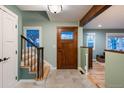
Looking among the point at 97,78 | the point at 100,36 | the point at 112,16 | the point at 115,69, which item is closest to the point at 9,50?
the point at 115,69

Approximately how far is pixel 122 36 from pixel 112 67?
320 inches

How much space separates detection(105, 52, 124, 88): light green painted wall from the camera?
285 cm

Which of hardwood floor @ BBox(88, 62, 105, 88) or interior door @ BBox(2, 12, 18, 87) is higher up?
interior door @ BBox(2, 12, 18, 87)

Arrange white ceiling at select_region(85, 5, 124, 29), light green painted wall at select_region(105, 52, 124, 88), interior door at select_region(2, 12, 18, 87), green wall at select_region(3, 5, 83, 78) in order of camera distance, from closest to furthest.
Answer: light green painted wall at select_region(105, 52, 124, 88) → interior door at select_region(2, 12, 18, 87) → white ceiling at select_region(85, 5, 124, 29) → green wall at select_region(3, 5, 83, 78)

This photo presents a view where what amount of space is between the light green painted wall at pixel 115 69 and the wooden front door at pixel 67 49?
385 centimetres

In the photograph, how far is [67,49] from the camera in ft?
24.7

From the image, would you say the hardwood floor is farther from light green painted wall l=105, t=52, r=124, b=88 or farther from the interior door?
the interior door

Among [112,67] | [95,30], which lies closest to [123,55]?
[112,67]

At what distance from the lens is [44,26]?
7430mm

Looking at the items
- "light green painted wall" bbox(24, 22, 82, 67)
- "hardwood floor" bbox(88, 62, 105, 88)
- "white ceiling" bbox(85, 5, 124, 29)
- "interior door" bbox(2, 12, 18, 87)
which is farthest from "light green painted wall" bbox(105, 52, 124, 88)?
"light green painted wall" bbox(24, 22, 82, 67)

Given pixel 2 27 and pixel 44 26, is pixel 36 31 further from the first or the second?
pixel 2 27

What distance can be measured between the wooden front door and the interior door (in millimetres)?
3286

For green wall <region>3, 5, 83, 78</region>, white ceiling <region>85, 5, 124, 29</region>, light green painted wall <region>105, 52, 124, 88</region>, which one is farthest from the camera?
green wall <region>3, 5, 83, 78</region>

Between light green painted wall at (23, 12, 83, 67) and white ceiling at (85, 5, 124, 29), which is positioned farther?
light green painted wall at (23, 12, 83, 67)
